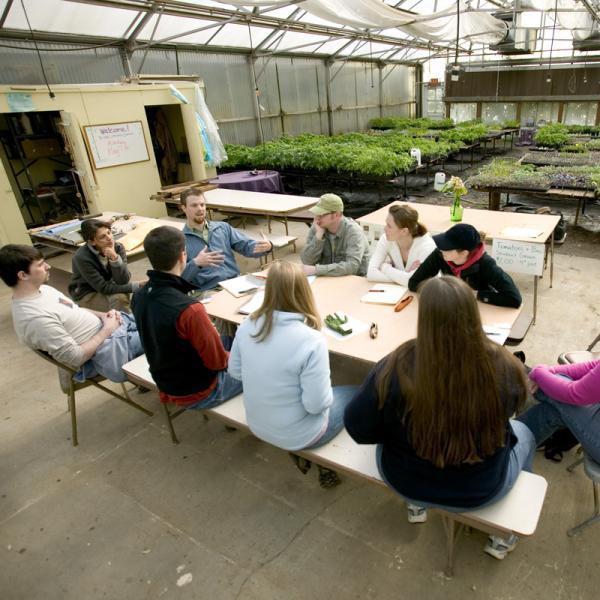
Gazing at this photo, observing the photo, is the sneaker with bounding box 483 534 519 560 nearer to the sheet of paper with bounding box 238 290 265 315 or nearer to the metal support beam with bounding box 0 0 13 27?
the sheet of paper with bounding box 238 290 265 315

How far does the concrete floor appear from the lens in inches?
75.0

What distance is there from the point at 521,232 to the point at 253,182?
463 centimetres

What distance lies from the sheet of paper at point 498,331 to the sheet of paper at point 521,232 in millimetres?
1771

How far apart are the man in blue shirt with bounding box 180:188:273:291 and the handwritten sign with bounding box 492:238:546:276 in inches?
79.2

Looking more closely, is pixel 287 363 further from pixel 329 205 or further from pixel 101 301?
pixel 101 301

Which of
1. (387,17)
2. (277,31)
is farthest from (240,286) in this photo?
(277,31)

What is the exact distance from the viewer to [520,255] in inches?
138

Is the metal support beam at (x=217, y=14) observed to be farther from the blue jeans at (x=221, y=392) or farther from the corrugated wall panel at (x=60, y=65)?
the blue jeans at (x=221, y=392)

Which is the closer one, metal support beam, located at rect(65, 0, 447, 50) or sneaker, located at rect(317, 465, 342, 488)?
sneaker, located at rect(317, 465, 342, 488)

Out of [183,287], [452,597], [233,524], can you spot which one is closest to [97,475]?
[233,524]

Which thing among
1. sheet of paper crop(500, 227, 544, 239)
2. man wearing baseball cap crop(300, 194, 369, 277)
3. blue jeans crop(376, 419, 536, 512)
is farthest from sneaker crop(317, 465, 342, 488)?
sheet of paper crop(500, 227, 544, 239)

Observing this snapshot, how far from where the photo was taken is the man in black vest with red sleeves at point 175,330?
6.88 ft

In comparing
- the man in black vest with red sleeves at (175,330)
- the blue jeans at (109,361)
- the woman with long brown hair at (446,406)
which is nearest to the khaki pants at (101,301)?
the blue jeans at (109,361)

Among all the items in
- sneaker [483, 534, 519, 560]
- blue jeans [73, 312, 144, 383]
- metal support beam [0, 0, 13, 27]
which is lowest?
sneaker [483, 534, 519, 560]
